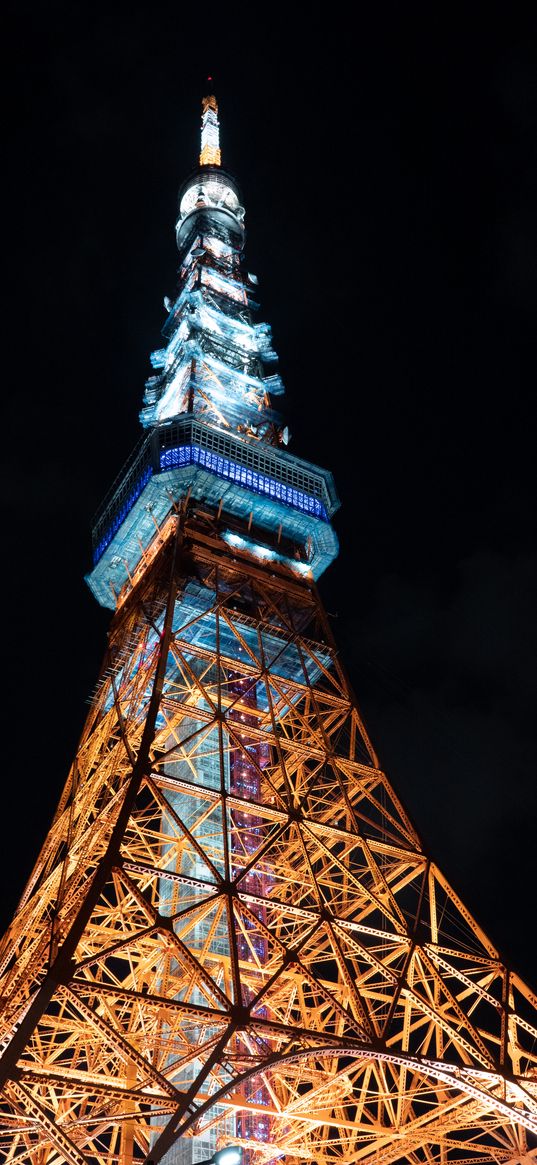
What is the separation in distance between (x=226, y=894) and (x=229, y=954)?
11.3 feet

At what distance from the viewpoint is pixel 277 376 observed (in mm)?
43438

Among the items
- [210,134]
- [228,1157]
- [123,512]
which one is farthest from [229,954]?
[210,134]

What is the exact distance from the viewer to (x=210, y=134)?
64.2 metres

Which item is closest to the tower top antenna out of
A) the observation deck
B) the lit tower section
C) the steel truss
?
the lit tower section

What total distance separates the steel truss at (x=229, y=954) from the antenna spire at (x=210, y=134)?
3701cm

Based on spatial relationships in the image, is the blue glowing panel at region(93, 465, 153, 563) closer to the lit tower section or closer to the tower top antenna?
the lit tower section

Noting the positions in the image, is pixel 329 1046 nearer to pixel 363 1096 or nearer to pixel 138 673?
pixel 363 1096

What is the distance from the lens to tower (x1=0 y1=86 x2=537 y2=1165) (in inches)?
738

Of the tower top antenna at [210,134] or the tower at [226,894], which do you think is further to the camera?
the tower top antenna at [210,134]

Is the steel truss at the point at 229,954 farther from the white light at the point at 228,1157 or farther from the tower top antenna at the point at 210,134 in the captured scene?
the tower top antenna at the point at 210,134

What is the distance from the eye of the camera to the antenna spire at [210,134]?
2414 inches

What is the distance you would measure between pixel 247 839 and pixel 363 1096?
352 inches

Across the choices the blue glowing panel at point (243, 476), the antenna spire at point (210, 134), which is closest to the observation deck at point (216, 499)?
the blue glowing panel at point (243, 476)

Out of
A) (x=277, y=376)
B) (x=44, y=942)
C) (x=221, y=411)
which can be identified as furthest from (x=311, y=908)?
(x=277, y=376)
